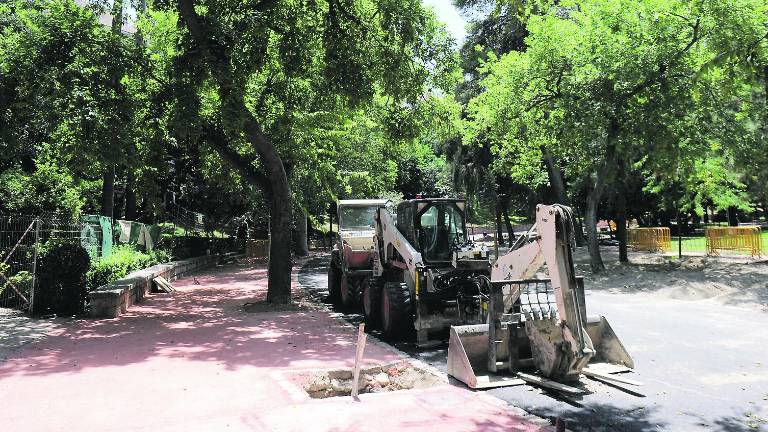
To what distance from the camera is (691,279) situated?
17922 millimetres

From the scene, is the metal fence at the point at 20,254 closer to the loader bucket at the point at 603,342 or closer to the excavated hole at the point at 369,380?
the excavated hole at the point at 369,380

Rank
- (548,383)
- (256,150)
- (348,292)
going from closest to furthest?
(548,383) → (348,292) → (256,150)

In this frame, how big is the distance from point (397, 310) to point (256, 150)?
6244 mm

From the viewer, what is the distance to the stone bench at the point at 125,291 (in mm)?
11844

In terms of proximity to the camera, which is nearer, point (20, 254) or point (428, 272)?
point (428, 272)

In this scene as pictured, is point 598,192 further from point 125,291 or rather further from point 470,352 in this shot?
point 125,291

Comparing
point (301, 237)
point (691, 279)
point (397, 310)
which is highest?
point (301, 237)

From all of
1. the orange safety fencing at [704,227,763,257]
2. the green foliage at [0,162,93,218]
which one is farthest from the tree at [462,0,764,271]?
the green foliage at [0,162,93,218]

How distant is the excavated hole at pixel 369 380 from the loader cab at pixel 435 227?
3.08m

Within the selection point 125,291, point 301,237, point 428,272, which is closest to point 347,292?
point 428,272

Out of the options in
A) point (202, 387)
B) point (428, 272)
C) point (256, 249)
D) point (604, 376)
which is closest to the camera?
point (604, 376)

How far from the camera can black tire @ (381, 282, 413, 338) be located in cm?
980

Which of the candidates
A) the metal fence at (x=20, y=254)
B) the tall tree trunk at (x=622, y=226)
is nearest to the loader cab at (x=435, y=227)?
the metal fence at (x=20, y=254)

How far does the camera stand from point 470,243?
1043cm
